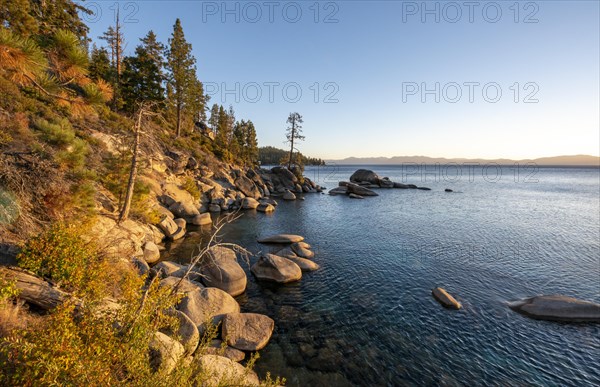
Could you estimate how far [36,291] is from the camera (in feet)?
22.1

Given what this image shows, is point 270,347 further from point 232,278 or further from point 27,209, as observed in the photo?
point 27,209

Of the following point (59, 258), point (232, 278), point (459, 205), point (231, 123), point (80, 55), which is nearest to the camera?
point (80, 55)

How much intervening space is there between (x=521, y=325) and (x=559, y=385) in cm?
308

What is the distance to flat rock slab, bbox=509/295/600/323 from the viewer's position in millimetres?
11539

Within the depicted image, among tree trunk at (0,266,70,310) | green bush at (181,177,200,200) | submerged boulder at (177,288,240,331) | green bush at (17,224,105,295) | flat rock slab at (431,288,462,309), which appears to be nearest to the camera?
tree trunk at (0,266,70,310)

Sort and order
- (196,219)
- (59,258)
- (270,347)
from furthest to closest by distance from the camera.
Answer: (196,219) < (270,347) < (59,258)

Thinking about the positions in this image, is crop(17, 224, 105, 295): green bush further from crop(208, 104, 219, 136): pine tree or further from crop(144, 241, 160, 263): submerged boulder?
crop(208, 104, 219, 136): pine tree

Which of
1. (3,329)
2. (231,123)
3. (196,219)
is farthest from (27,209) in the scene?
(231,123)

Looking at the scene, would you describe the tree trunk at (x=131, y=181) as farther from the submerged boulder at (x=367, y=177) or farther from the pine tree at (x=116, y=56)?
the submerged boulder at (x=367, y=177)

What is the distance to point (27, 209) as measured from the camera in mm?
9109

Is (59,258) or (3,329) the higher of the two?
(59,258)

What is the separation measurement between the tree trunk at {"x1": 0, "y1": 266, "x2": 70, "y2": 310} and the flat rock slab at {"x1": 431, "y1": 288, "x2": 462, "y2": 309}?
14903mm

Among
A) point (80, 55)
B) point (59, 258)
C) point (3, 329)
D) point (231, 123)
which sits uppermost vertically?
point (231, 123)

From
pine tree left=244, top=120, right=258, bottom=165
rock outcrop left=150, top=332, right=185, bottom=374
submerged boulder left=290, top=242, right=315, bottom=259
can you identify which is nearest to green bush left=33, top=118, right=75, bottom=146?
rock outcrop left=150, top=332, right=185, bottom=374
